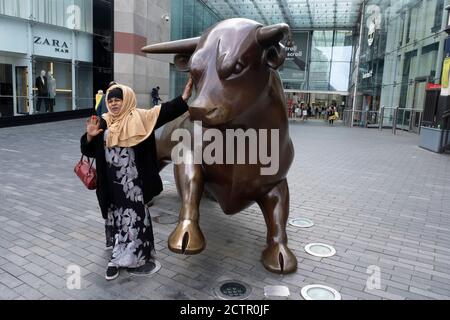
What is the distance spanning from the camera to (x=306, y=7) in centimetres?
2703

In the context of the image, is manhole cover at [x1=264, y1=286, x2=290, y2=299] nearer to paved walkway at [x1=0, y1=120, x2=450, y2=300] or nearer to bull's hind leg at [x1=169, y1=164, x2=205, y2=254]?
paved walkway at [x1=0, y1=120, x2=450, y2=300]

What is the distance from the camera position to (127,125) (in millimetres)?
2850

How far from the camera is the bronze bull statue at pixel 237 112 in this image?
253 centimetres

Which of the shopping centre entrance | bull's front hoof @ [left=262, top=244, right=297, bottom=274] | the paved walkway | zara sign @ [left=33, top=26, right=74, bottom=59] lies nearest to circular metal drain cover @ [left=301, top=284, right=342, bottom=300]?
the paved walkway

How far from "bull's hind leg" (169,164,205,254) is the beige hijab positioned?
579mm

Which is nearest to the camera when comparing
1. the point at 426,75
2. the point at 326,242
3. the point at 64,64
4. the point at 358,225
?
the point at 326,242

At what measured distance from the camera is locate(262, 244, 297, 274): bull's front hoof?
3.22 metres

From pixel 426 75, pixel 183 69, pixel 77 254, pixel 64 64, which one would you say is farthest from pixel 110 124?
pixel 426 75

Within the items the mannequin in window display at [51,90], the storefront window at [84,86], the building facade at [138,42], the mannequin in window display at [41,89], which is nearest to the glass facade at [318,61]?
the building facade at [138,42]

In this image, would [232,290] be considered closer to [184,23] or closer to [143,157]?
[143,157]

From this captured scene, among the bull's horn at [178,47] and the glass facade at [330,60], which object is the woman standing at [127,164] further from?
the glass facade at [330,60]

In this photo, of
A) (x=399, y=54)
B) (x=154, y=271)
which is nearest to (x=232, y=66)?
(x=154, y=271)

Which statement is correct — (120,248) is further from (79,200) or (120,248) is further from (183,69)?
(79,200)

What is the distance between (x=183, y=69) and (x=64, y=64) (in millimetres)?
14969
